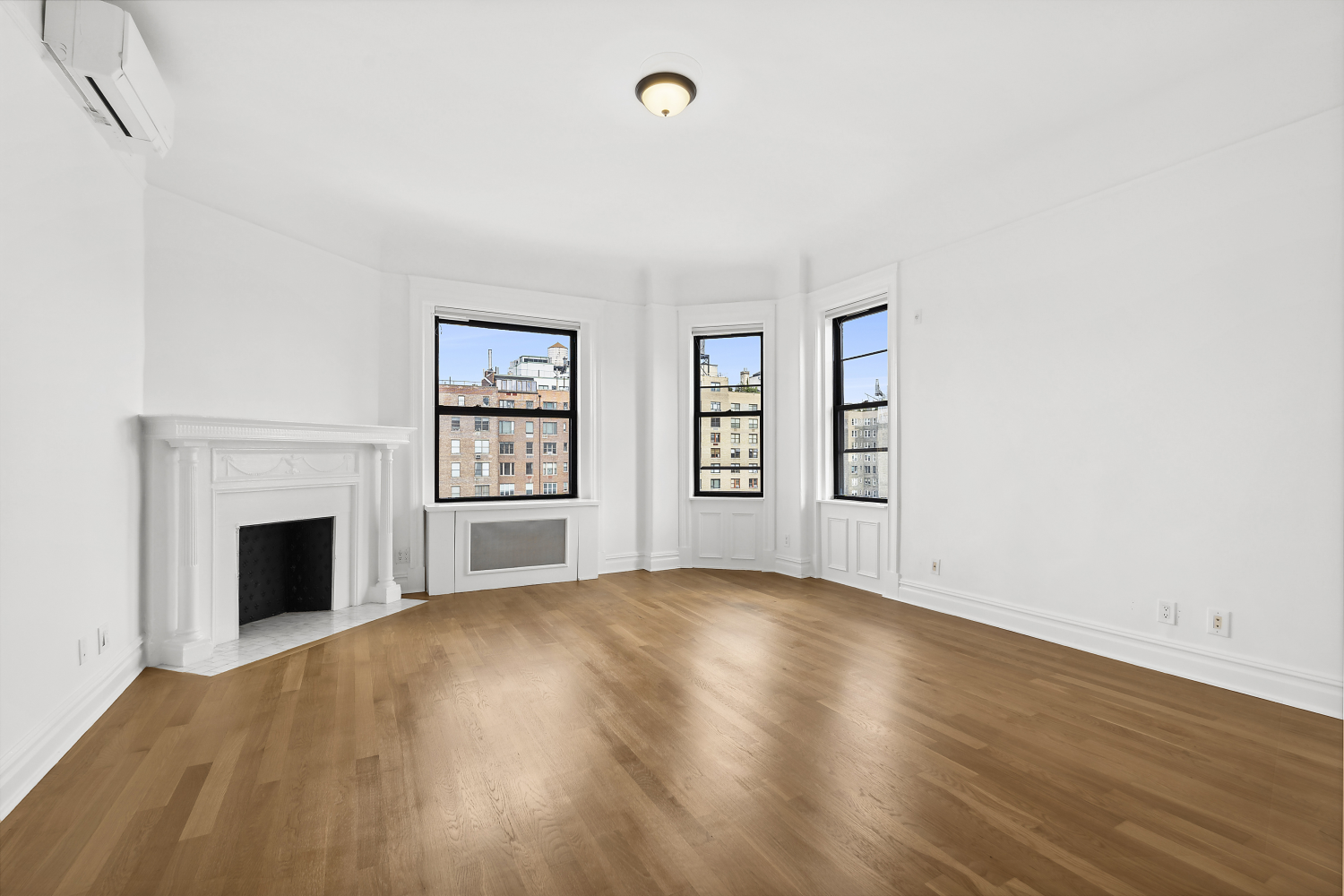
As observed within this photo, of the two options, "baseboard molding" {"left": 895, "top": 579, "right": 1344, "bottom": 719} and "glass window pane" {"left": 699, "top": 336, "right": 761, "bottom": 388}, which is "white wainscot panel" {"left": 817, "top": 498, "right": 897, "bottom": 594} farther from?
"glass window pane" {"left": 699, "top": 336, "right": 761, "bottom": 388}

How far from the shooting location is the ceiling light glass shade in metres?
3.03

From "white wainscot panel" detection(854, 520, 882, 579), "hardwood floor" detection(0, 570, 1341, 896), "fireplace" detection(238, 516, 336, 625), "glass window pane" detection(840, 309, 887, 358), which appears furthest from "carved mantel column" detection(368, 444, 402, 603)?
"glass window pane" detection(840, 309, 887, 358)

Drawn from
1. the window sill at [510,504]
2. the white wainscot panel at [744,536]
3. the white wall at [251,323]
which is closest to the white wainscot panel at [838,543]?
the white wainscot panel at [744,536]

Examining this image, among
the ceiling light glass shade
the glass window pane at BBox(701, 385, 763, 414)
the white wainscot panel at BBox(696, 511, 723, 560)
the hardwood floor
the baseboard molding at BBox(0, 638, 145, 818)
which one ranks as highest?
the ceiling light glass shade

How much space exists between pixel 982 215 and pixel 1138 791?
3443mm

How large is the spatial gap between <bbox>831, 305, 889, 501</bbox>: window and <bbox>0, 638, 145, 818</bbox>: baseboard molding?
4.92 metres

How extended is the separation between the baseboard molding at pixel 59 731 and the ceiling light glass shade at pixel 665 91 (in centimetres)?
357

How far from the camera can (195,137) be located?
3.55 meters

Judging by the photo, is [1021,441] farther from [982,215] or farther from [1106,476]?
[982,215]

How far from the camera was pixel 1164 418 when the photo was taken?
3.32 metres

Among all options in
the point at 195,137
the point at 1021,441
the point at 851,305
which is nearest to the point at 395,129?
the point at 195,137

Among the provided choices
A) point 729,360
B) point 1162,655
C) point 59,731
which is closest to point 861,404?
point 729,360

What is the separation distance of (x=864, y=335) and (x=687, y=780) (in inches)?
164

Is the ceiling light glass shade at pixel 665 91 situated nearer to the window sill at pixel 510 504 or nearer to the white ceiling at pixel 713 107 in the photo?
the white ceiling at pixel 713 107
